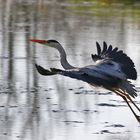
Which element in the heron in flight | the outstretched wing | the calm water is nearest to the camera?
the heron in flight

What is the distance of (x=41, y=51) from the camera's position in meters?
14.9

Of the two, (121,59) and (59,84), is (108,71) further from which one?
(59,84)

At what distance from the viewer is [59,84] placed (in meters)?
11.5

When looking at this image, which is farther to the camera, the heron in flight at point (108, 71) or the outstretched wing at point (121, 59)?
the outstretched wing at point (121, 59)

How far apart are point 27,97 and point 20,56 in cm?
354

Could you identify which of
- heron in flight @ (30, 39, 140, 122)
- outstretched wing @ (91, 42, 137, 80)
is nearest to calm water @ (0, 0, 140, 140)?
heron in flight @ (30, 39, 140, 122)

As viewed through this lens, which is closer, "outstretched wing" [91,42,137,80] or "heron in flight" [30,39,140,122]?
"heron in flight" [30,39,140,122]

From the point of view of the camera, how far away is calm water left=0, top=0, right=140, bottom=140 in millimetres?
8703

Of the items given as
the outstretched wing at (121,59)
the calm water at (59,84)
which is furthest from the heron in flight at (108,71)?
the calm water at (59,84)

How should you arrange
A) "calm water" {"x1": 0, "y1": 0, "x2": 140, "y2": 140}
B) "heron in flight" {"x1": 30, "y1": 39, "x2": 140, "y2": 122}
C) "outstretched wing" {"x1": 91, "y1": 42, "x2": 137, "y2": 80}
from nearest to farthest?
"heron in flight" {"x1": 30, "y1": 39, "x2": 140, "y2": 122} → "calm water" {"x1": 0, "y1": 0, "x2": 140, "y2": 140} → "outstretched wing" {"x1": 91, "y1": 42, "x2": 137, "y2": 80}

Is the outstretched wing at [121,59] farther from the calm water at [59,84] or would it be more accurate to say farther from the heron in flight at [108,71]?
the calm water at [59,84]

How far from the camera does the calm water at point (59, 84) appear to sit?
8703 mm

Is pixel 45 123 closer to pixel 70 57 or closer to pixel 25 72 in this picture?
pixel 25 72

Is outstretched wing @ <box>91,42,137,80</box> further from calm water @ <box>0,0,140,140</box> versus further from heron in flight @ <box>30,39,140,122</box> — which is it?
calm water @ <box>0,0,140,140</box>
